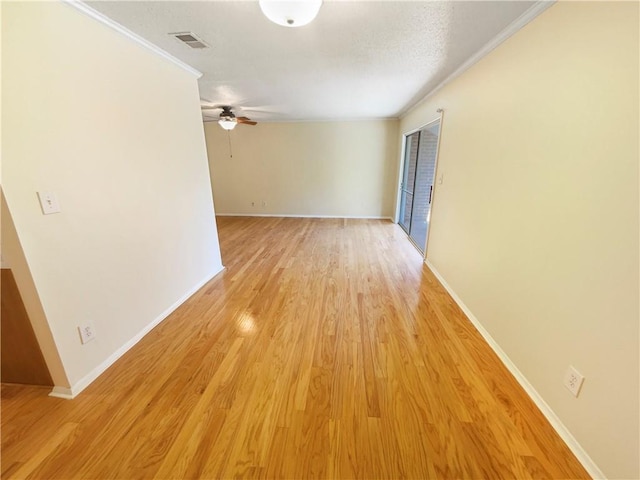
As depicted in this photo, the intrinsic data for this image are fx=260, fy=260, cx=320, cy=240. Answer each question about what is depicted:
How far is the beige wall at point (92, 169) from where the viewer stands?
1.30 metres

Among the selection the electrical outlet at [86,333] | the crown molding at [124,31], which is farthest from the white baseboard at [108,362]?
the crown molding at [124,31]

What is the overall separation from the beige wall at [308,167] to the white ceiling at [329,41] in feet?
7.86

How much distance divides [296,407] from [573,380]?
1.43 meters

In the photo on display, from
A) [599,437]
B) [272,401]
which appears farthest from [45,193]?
[599,437]

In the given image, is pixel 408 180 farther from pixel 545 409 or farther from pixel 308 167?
pixel 545 409

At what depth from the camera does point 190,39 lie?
6.42 ft

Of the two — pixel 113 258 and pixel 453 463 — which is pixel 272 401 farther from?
pixel 113 258

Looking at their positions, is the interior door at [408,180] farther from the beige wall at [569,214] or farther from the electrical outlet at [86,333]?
the electrical outlet at [86,333]

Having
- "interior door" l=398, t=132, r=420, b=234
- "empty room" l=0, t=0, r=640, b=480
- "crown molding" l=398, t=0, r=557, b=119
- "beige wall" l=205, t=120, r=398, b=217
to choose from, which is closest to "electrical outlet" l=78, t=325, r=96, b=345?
"empty room" l=0, t=0, r=640, b=480

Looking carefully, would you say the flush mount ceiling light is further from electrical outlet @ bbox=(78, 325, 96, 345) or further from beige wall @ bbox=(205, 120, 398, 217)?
beige wall @ bbox=(205, 120, 398, 217)

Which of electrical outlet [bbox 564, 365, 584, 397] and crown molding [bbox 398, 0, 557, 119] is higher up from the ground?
crown molding [bbox 398, 0, 557, 119]

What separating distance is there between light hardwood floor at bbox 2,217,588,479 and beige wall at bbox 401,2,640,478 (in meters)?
0.27

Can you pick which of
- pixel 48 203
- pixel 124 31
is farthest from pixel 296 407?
pixel 124 31

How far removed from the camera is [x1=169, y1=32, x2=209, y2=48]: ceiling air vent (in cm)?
188
